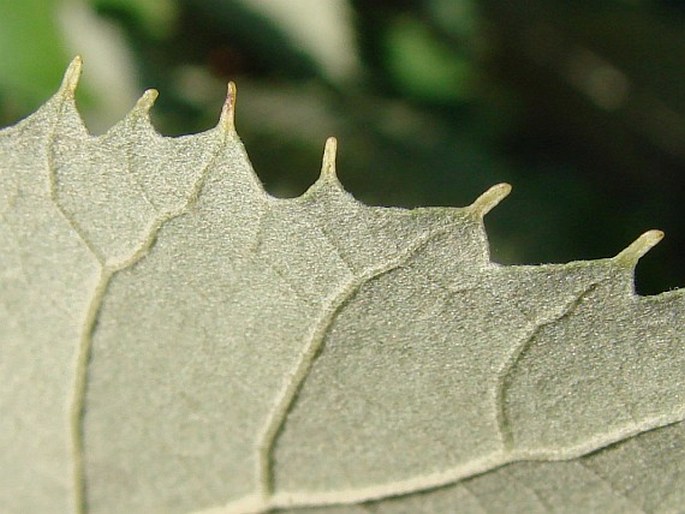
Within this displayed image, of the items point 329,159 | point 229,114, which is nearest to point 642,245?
point 329,159

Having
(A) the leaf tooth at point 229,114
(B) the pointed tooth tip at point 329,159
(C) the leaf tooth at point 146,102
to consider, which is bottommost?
(B) the pointed tooth tip at point 329,159

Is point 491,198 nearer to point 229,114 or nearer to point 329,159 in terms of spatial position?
point 329,159

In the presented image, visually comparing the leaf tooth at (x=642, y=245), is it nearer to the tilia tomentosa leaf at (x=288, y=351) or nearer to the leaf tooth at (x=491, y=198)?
the tilia tomentosa leaf at (x=288, y=351)

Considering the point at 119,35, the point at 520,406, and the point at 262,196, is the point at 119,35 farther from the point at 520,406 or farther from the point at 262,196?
the point at 520,406

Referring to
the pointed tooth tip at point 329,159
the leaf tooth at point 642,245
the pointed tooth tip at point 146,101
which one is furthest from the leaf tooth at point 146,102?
the leaf tooth at point 642,245

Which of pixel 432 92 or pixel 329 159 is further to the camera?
pixel 432 92

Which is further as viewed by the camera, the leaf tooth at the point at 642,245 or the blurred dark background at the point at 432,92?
the blurred dark background at the point at 432,92

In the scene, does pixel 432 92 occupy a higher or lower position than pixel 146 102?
higher
